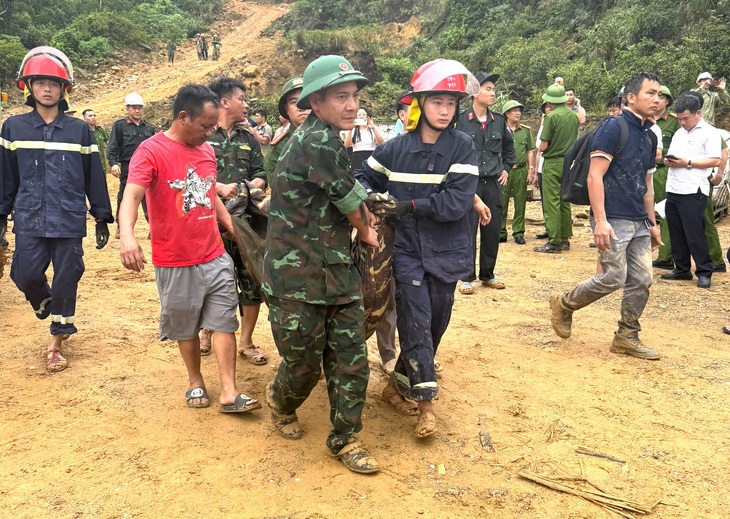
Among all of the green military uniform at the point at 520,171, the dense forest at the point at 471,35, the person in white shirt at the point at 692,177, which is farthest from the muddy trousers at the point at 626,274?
the dense forest at the point at 471,35

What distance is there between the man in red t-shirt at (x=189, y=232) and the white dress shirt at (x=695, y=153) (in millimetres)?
5717

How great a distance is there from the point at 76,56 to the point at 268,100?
9.95 meters

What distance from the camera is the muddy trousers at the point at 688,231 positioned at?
7496 mm

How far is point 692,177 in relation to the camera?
741 cm

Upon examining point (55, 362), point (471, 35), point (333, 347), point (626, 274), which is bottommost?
point (55, 362)

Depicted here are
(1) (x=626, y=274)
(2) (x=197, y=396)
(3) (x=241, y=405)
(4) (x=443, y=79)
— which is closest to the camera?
(4) (x=443, y=79)

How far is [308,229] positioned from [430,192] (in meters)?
0.96

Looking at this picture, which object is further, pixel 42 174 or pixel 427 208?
pixel 42 174

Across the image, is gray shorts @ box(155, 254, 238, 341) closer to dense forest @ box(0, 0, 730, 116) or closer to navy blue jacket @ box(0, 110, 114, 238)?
navy blue jacket @ box(0, 110, 114, 238)

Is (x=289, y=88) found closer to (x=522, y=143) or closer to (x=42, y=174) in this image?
(x=42, y=174)

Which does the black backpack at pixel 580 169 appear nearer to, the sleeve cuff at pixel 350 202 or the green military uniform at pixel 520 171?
the sleeve cuff at pixel 350 202

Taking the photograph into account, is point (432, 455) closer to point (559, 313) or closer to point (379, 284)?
point (379, 284)

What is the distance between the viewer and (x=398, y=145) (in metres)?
4.02

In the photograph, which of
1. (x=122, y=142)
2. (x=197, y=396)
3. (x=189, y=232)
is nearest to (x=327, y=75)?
(x=189, y=232)
